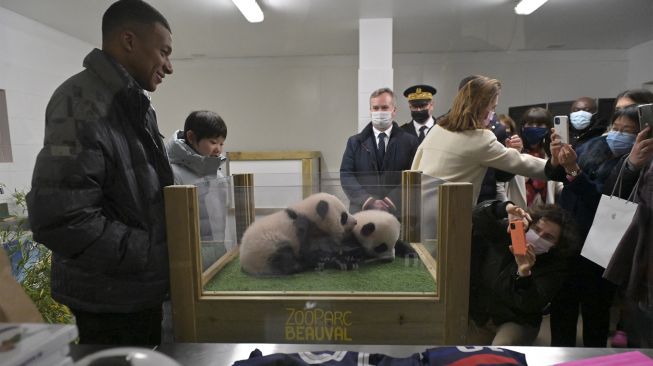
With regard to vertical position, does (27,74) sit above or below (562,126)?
above

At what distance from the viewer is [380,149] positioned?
1131 mm

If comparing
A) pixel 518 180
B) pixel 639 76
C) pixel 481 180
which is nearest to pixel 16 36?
pixel 481 180

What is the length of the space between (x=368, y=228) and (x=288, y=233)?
0.19 meters

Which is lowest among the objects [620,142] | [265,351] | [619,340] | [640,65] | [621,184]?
[619,340]

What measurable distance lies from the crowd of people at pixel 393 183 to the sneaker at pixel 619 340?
0.01 meters

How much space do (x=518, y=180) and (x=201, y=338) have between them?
95 centimetres

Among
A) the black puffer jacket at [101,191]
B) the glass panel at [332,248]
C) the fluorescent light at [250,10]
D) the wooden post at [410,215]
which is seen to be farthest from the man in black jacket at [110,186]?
the wooden post at [410,215]

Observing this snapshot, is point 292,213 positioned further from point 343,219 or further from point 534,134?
point 534,134

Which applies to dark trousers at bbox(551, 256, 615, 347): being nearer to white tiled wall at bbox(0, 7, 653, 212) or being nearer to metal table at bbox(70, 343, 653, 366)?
metal table at bbox(70, 343, 653, 366)

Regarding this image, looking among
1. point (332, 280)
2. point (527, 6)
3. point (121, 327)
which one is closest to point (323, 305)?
point (332, 280)

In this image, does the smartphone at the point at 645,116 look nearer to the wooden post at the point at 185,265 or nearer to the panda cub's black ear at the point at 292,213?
the panda cub's black ear at the point at 292,213

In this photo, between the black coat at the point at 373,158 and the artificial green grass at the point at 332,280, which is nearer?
the artificial green grass at the point at 332,280

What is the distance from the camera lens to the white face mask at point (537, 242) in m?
0.95

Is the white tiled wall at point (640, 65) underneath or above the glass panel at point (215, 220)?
above
